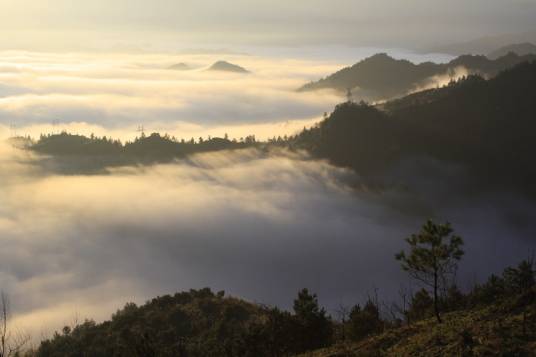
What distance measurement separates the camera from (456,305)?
77188 millimetres

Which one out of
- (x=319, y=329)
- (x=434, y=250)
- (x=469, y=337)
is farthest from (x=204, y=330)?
(x=469, y=337)

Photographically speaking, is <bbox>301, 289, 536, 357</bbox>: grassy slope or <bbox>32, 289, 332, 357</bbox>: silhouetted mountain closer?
<bbox>301, 289, 536, 357</bbox>: grassy slope

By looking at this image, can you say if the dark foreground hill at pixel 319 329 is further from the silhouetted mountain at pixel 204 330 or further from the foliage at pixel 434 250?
the foliage at pixel 434 250

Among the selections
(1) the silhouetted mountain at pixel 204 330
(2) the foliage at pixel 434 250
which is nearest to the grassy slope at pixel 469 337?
(2) the foliage at pixel 434 250

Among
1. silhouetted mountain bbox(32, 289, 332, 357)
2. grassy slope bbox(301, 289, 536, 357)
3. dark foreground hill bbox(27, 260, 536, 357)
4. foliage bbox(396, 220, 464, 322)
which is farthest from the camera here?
silhouetted mountain bbox(32, 289, 332, 357)

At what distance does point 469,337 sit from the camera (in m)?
42.3

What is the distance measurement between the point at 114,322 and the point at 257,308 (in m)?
32.1

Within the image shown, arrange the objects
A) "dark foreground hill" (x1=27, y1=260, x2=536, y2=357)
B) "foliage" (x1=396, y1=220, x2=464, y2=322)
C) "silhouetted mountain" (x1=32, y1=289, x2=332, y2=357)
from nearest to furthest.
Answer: "dark foreground hill" (x1=27, y1=260, x2=536, y2=357) → "foliage" (x1=396, y1=220, x2=464, y2=322) → "silhouetted mountain" (x1=32, y1=289, x2=332, y2=357)

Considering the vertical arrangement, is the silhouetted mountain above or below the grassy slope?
below

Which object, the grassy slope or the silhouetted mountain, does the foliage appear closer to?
the grassy slope

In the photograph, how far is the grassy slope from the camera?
3962 cm

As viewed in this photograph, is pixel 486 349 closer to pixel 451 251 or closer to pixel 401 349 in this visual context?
pixel 401 349

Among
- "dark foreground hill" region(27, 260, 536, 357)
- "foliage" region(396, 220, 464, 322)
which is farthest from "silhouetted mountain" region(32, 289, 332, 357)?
"foliage" region(396, 220, 464, 322)

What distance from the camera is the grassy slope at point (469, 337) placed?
130 feet
